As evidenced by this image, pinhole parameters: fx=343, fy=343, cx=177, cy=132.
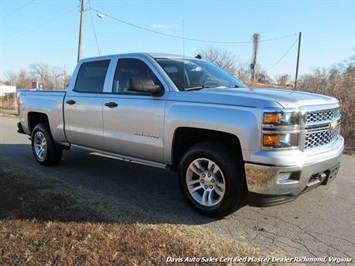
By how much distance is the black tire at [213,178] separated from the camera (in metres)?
3.86

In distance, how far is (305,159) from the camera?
11.8 feet

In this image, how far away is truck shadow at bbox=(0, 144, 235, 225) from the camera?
4125mm

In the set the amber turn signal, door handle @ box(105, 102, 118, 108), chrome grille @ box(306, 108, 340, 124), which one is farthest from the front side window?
chrome grille @ box(306, 108, 340, 124)

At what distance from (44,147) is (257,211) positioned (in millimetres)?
4318

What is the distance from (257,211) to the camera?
4445mm

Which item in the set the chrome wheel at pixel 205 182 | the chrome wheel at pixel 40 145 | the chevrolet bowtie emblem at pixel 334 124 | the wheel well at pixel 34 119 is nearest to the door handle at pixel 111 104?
the chrome wheel at pixel 205 182

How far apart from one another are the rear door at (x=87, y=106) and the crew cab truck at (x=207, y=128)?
17 mm

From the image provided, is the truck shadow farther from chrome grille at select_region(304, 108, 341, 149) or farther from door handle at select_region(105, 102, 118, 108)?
chrome grille at select_region(304, 108, 341, 149)

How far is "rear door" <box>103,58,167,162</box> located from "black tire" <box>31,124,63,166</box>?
5.68ft

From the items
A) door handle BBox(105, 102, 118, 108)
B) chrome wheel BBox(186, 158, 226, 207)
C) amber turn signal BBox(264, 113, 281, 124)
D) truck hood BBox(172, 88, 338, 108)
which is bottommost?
chrome wheel BBox(186, 158, 226, 207)

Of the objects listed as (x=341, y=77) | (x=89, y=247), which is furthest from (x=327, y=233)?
(x=341, y=77)

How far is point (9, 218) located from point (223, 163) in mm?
2576

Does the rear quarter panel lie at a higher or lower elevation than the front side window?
lower

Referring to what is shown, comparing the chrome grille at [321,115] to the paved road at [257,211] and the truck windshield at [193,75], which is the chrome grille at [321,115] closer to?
the paved road at [257,211]
